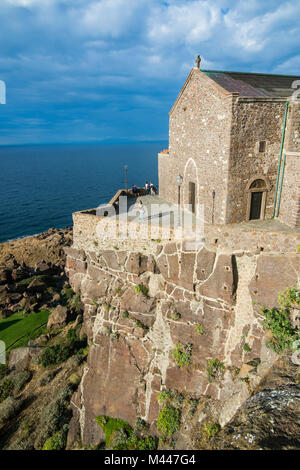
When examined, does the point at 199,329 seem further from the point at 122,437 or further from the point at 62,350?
the point at 62,350

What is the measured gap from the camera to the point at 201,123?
818 inches

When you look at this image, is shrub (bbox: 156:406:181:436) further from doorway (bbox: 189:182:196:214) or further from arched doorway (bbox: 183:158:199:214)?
doorway (bbox: 189:182:196:214)

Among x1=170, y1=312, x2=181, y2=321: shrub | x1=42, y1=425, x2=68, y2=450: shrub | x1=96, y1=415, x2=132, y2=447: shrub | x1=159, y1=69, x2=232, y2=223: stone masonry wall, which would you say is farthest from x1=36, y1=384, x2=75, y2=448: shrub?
x1=159, y1=69, x2=232, y2=223: stone masonry wall

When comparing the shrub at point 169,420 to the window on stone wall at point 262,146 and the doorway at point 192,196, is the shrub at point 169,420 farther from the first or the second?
the window on stone wall at point 262,146

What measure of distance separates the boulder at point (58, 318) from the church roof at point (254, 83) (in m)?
23.1

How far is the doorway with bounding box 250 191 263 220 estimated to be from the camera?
20.1m

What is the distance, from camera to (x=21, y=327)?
2714cm

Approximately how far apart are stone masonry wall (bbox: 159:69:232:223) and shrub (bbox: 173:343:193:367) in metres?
9.09

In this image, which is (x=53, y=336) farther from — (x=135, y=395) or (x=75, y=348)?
(x=135, y=395)

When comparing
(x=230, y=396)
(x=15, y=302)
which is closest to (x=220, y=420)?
(x=230, y=396)

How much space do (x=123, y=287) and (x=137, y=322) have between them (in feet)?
9.40

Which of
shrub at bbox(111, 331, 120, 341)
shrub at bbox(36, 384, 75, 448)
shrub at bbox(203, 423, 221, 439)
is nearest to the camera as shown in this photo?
shrub at bbox(203, 423, 221, 439)

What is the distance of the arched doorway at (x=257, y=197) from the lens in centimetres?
1972

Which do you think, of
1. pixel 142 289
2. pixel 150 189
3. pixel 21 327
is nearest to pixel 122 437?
pixel 142 289
